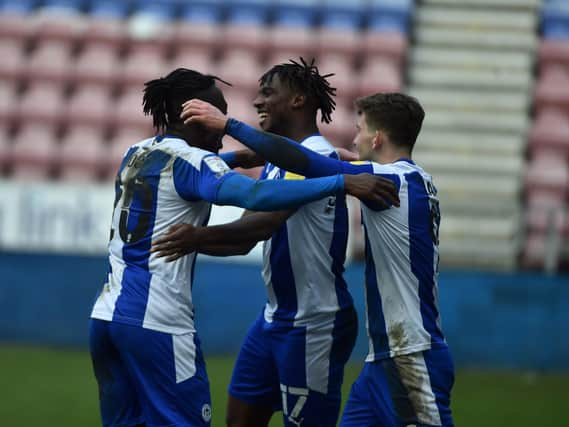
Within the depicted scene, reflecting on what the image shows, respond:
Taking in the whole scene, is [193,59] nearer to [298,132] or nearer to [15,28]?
[15,28]

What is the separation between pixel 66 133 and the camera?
532 inches

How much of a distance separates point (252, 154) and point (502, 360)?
5.75 m

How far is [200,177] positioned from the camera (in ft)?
14.3

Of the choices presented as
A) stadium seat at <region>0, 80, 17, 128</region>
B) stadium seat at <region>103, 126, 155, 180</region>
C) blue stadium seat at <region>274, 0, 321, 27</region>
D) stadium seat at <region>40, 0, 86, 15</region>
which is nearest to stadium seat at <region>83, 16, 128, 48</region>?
stadium seat at <region>40, 0, 86, 15</region>

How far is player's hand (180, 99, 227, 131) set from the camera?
443 cm

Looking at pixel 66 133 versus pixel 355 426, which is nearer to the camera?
pixel 355 426

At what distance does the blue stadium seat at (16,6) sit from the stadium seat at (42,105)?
4.51 ft

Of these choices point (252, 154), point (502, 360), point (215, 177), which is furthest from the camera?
point (502, 360)

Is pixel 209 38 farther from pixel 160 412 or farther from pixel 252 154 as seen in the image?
pixel 160 412

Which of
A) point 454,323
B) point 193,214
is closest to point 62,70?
point 454,323

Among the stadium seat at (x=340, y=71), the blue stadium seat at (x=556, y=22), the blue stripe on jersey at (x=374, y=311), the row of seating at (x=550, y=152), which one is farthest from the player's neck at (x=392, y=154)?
the blue stadium seat at (x=556, y=22)

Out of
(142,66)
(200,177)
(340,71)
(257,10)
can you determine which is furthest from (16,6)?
(200,177)

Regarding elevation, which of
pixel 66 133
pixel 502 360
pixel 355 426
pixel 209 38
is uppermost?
pixel 209 38

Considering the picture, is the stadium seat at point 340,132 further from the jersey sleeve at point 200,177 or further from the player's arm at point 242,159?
the jersey sleeve at point 200,177
